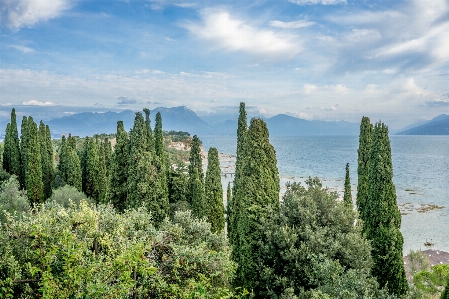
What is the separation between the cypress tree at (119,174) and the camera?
2400 cm

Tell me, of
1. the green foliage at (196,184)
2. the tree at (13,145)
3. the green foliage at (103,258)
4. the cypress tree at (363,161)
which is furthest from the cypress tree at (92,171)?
the cypress tree at (363,161)

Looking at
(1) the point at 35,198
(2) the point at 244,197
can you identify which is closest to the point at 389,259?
(2) the point at 244,197

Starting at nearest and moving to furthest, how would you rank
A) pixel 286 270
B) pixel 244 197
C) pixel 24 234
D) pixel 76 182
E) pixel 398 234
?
→ pixel 24 234 → pixel 286 270 → pixel 244 197 → pixel 398 234 → pixel 76 182

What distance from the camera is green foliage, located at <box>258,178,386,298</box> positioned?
12.2 metres

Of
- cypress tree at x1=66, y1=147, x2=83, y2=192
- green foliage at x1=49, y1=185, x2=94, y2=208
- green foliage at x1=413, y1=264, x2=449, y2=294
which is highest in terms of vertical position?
cypress tree at x1=66, y1=147, x2=83, y2=192

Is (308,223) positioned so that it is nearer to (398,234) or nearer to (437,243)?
(398,234)

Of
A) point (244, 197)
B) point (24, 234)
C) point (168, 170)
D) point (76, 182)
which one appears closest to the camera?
point (24, 234)

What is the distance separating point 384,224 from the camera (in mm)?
16719

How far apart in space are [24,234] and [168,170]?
831 inches

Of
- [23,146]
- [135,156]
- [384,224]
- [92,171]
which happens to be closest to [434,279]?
[384,224]

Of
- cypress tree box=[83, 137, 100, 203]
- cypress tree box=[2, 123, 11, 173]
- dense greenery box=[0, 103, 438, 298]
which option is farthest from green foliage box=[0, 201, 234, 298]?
cypress tree box=[2, 123, 11, 173]

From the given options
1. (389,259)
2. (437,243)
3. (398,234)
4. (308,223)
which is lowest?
(437,243)

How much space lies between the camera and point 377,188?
56.0 feet

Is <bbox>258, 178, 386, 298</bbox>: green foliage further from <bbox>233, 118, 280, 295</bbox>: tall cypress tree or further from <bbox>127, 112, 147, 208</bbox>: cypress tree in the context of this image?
<bbox>127, 112, 147, 208</bbox>: cypress tree
